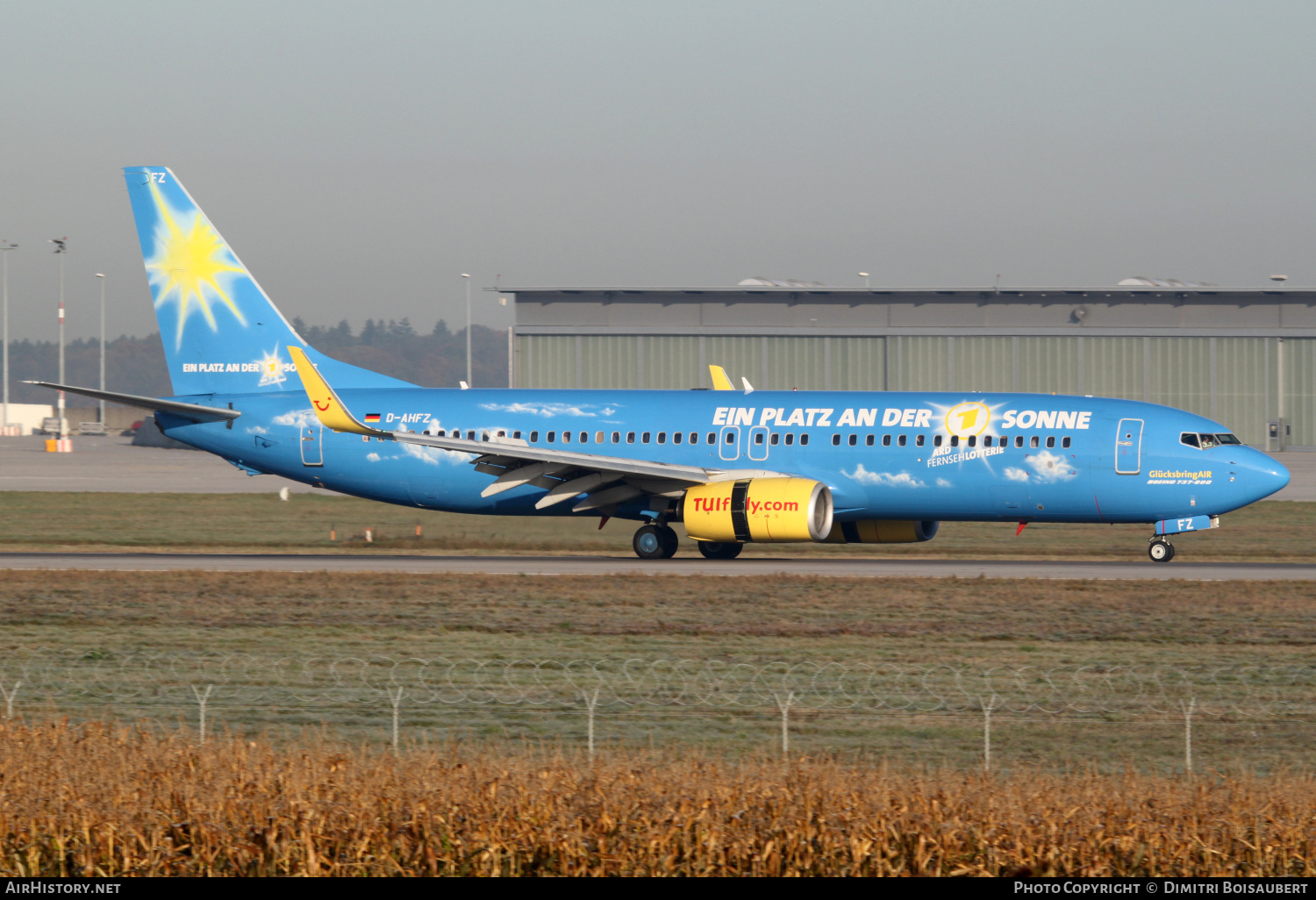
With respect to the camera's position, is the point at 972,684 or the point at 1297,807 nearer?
the point at 1297,807

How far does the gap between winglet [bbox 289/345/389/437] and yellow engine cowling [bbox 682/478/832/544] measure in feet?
28.5

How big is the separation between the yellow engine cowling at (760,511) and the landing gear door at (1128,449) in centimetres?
743

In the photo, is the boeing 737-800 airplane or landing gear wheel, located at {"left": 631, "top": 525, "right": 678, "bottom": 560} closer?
the boeing 737-800 airplane

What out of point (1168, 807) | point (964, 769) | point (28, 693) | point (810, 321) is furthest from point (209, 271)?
point (810, 321)

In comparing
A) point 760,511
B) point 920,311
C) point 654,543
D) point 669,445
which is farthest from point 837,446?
point 920,311

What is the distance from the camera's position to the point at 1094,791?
12.5 metres

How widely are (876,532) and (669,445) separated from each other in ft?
20.5

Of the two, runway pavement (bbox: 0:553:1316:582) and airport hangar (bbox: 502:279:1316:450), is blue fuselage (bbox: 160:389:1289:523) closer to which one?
runway pavement (bbox: 0:553:1316:582)

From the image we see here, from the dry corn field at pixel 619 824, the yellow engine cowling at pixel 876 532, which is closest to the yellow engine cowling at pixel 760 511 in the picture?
the yellow engine cowling at pixel 876 532

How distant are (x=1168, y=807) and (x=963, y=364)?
245ft

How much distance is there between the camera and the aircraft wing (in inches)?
1468

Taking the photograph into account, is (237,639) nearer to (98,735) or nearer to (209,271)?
(98,735)

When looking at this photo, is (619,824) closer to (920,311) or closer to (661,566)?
(661,566)

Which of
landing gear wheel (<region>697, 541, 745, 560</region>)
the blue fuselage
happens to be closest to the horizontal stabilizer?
the blue fuselage
